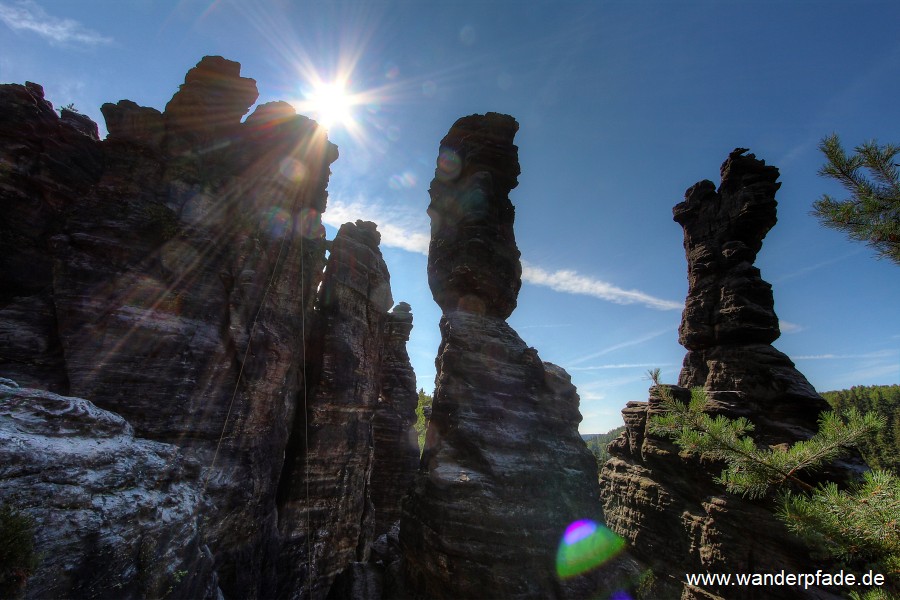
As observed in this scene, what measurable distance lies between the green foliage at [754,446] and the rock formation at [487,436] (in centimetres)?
993

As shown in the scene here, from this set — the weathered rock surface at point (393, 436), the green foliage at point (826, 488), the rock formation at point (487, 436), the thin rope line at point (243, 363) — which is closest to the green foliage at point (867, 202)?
the green foliage at point (826, 488)

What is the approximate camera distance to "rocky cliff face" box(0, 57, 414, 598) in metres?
11.7

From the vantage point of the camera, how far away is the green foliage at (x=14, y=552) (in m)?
4.39

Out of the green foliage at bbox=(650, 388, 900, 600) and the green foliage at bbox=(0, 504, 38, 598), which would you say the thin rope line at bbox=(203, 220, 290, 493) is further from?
the green foliage at bbox=(650, 388, 900, 600)

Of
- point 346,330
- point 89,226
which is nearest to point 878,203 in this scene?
point 346,330

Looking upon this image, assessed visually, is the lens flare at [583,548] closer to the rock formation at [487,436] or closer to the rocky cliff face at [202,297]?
the rock formation at [487,436]

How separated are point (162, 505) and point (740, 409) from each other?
23750 millimetres

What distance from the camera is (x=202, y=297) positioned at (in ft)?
45.4

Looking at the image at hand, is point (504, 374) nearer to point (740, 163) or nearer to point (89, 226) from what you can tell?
point (89, 226)

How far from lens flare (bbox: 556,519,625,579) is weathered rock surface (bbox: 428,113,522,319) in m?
10.7

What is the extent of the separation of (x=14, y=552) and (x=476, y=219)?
19.1 metres

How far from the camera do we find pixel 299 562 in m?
14.4

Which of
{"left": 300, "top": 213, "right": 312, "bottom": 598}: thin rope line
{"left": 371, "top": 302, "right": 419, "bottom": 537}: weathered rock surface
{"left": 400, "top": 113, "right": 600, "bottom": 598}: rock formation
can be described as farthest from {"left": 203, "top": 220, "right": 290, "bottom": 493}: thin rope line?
{"left": 371, "top": 302, "right": 419, "bottom": 537}: weathered rock surface

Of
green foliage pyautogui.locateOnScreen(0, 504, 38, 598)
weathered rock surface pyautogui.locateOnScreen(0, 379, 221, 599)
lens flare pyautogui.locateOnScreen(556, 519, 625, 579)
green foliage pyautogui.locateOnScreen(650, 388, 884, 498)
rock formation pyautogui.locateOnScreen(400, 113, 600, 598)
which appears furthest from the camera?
lens flare pyautogui.locateOnScreen(556, 519, 625, 579)
